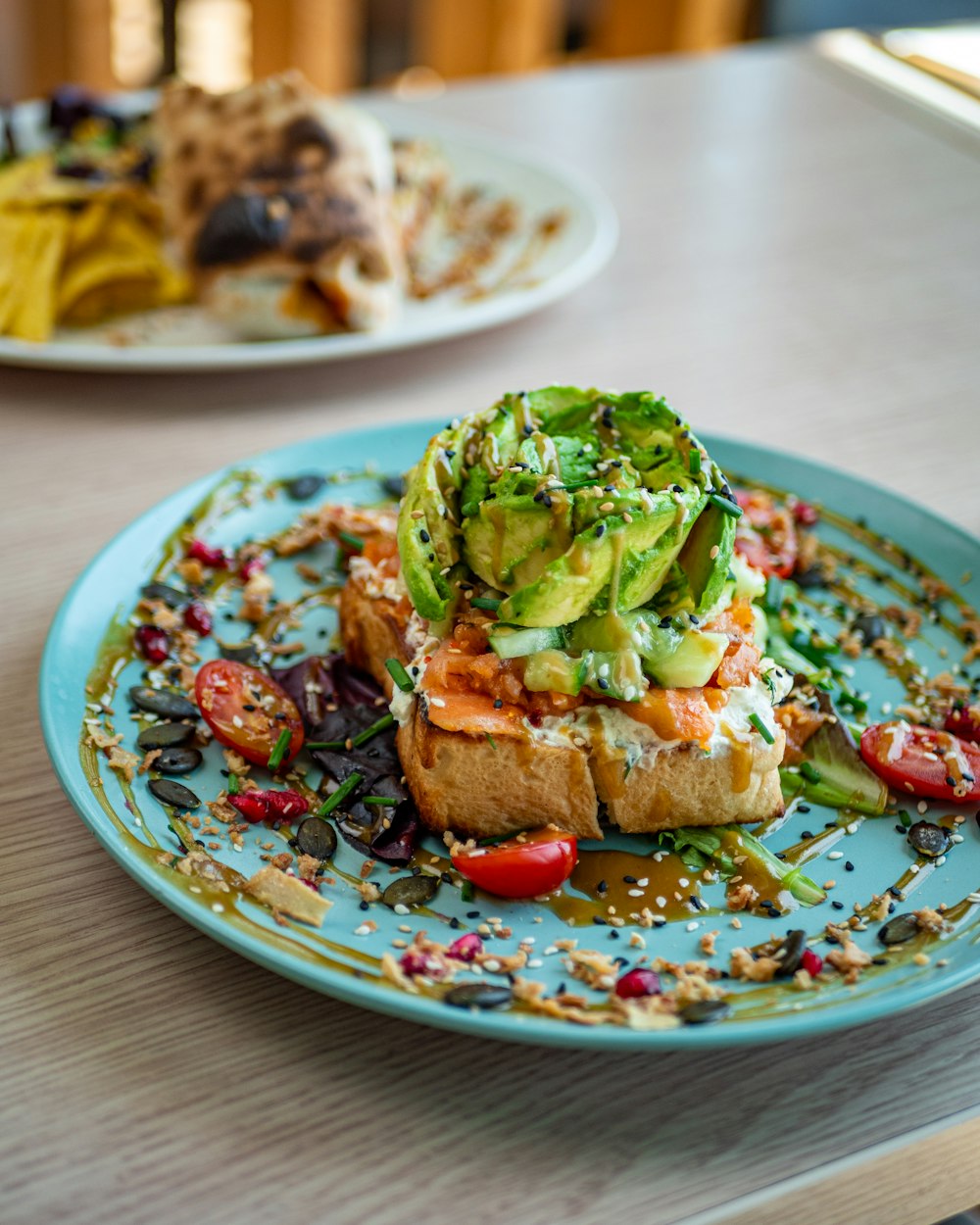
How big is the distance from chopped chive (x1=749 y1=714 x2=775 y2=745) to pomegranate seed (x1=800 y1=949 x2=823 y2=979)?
0.93 feet

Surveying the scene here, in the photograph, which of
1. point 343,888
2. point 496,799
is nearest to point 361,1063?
point 343,888

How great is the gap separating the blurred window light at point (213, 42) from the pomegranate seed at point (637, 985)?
18.4ft

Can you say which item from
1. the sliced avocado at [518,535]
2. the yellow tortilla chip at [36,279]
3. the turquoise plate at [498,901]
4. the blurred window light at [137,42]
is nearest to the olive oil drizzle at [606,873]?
the turquoise plate at [498,901]

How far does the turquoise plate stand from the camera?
1.23 m

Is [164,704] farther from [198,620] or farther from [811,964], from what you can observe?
[811,964]

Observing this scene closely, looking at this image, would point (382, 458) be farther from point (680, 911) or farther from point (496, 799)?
point (680, 911)

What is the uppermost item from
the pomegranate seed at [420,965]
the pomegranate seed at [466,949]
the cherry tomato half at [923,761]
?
the cherry tomato half at [923,761]

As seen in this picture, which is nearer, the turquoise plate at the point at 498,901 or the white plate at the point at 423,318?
the turquoise plate at the point at 498,901

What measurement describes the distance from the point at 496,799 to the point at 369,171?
5.53 feet

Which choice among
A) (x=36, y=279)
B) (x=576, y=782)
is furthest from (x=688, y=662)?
(x=36, y=279)

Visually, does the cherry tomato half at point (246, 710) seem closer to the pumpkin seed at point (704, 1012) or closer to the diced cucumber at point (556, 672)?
the diced cucumber at point (556, 672)

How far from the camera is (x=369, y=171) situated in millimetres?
2758

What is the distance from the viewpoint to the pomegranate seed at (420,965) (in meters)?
1.29

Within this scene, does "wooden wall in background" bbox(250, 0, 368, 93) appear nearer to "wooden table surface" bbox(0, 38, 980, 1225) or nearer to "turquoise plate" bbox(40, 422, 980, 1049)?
"wooden table surface" bbox(0, 38, 980, 1225)
